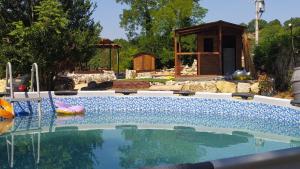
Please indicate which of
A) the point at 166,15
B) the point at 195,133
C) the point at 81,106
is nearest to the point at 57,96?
the point at 81,106

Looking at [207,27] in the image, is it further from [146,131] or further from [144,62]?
[144,62]

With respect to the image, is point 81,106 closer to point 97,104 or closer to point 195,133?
point 97,104

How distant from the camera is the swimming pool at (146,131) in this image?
727 centimetres

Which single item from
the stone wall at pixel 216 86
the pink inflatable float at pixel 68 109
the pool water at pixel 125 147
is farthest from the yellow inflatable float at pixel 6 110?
the stone wall at pixel 216 86

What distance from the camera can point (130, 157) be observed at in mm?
7145

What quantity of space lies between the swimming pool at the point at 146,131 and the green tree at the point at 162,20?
1852 cm

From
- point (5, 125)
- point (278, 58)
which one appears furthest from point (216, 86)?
point (5, 125)

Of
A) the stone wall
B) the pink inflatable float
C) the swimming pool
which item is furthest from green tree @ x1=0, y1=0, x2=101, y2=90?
the stone wall

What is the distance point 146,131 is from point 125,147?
229cm

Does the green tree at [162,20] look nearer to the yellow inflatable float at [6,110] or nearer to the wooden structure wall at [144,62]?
the wooden structure wall at [144,62]

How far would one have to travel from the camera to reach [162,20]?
37062 millimetres

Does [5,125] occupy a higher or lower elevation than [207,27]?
lower

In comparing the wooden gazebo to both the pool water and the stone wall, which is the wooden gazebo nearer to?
the stone wall

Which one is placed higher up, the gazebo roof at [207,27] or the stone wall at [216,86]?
the gazebo roof at [207,27]
